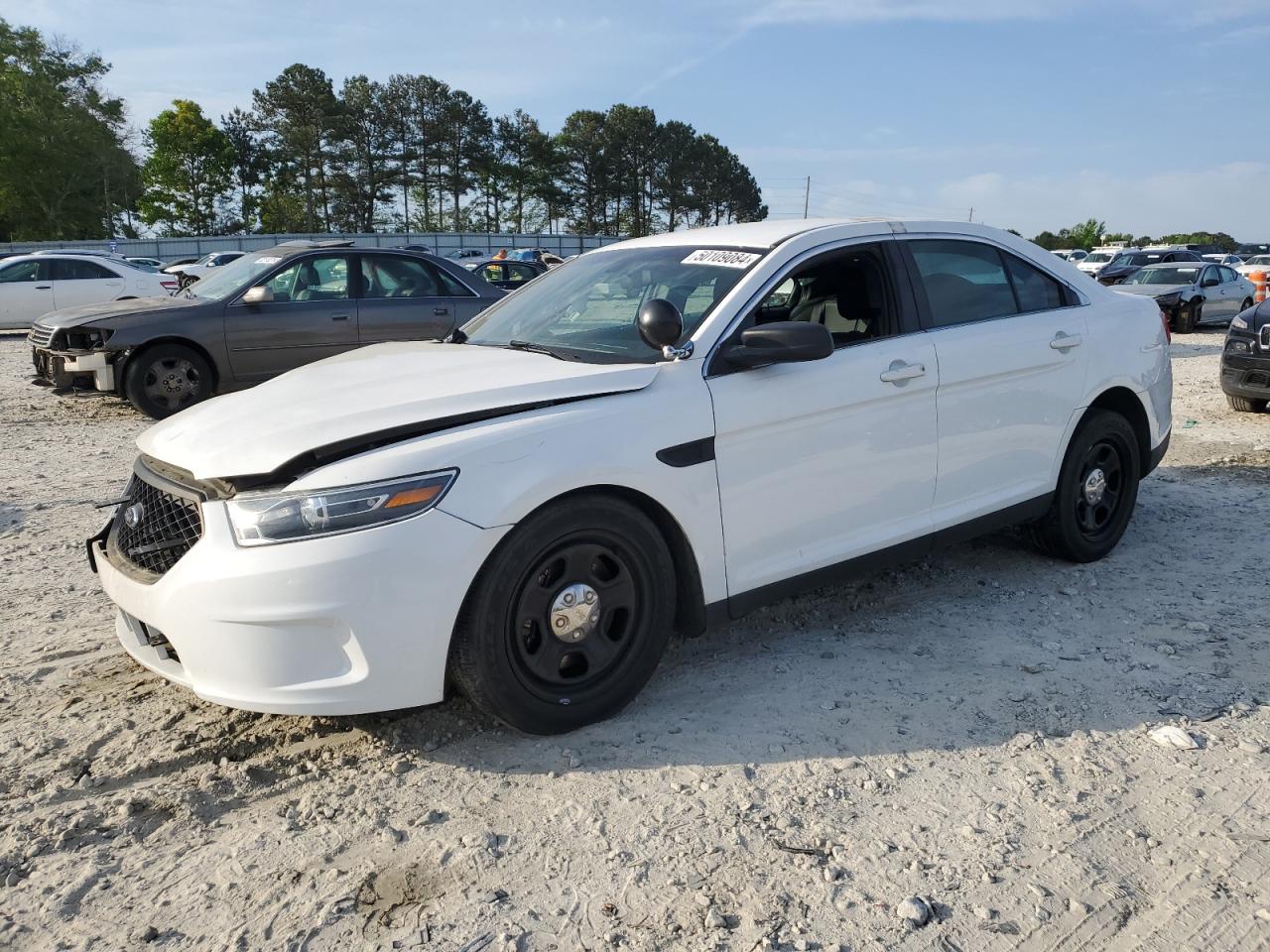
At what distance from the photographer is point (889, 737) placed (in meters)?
3.30

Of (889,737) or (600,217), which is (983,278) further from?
(600,217)

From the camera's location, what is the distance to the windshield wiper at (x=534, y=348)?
3.71 m

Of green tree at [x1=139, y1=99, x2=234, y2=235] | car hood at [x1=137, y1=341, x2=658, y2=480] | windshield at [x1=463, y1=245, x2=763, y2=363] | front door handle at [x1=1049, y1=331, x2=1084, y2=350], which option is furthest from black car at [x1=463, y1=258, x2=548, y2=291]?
green tree at [x1=139, y1=99, x2=234, y2=235]

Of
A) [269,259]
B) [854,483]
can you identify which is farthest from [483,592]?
[269,259]

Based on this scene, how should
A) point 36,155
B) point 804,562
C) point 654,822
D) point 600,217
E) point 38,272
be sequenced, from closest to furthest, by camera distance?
point 654,822 → point 804,562 → point 38,272 → point 36,155 → point 600,217

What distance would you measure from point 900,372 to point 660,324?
111 centimetres

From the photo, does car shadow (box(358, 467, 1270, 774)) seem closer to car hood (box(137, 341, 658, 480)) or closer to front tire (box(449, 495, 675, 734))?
front tire (box(449, 495, 675, 734))

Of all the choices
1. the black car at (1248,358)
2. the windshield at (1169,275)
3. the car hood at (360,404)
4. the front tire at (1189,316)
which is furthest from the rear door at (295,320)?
the windshield at (1169,275)

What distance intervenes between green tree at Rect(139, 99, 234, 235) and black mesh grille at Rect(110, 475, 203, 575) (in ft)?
253

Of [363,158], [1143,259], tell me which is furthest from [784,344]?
[363,158]

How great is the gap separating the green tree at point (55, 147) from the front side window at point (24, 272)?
49838mm

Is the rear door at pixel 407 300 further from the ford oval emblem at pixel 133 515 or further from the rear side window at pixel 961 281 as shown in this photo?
the ford oval emblem at pixel 133 515

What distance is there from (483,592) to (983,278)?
9.39 ft

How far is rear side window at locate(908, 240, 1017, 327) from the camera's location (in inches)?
169
